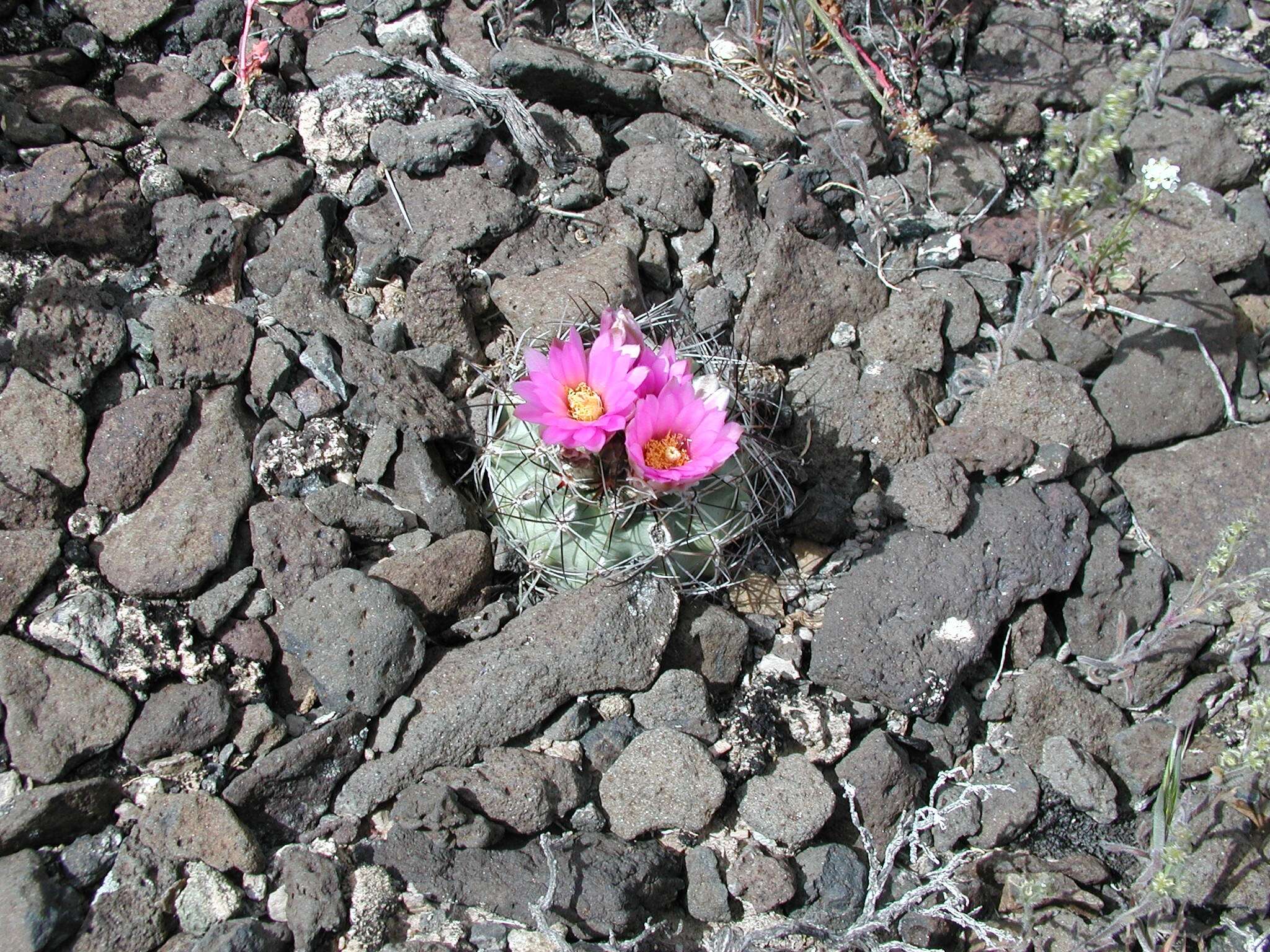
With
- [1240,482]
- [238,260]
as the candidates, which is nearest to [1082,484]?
[1240,482]

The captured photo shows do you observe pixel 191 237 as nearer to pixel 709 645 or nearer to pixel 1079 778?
pixel 709 645

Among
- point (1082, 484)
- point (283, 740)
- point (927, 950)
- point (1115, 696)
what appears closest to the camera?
point (927, 950)

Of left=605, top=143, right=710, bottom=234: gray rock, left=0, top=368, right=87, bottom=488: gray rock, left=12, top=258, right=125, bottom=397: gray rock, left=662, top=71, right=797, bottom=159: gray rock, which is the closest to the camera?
left=0, top=368, right=87, bottom=488: gray rock

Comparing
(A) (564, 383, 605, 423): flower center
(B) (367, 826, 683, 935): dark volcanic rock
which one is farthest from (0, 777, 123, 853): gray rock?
(A) (564, 383, 605, 423): flower center

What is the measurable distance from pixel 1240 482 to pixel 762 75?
2.46 meters

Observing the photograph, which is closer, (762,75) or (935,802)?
Answer: (935,802)

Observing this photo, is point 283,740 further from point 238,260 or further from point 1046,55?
point 1046,55

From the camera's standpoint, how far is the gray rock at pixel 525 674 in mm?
2756

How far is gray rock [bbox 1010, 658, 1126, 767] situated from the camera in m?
3.10

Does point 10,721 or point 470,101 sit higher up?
point 470,101

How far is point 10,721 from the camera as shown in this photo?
258cm

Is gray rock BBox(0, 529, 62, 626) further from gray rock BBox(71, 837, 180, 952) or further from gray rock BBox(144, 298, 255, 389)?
gray rock BBox(71, 837, 180, 952)

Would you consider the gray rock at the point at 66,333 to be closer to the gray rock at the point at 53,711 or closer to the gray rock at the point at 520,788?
the gray rock at the point at 53,711

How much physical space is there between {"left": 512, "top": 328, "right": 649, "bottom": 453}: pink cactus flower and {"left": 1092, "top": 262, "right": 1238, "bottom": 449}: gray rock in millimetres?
1932
